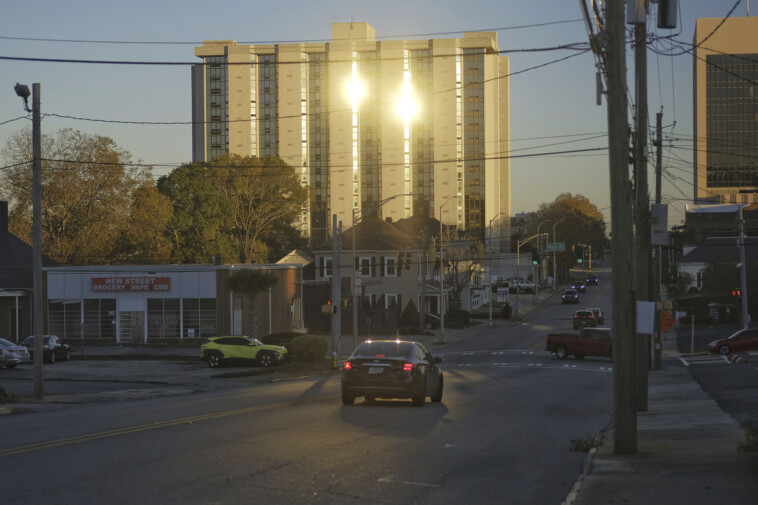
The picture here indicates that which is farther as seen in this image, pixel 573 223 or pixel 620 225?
pixel 573 223

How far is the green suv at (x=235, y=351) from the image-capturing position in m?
43.2

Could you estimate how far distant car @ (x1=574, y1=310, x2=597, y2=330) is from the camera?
2603 inches

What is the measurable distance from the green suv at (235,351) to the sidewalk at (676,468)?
90.6ft

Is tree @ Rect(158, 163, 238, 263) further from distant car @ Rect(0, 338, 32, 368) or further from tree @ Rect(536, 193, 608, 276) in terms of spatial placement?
tree @ Rect(536, 193, 608, 276)

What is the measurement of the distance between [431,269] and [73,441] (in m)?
68.4

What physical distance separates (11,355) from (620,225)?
121 feet

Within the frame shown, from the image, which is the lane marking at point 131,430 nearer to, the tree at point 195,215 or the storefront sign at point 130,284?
the storefront sign at point 130,284

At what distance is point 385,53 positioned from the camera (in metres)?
142

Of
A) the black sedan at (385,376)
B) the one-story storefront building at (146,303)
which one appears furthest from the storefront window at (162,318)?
the black sedan at (385,376)

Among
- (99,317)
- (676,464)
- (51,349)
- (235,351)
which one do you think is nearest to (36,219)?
(235,351)

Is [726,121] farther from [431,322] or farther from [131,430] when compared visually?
[131,430]

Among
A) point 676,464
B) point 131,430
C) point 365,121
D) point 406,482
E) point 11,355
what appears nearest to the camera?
point 406,482

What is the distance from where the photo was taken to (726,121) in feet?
631

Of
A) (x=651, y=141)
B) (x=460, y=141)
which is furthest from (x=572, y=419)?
(x=460, y=141)
